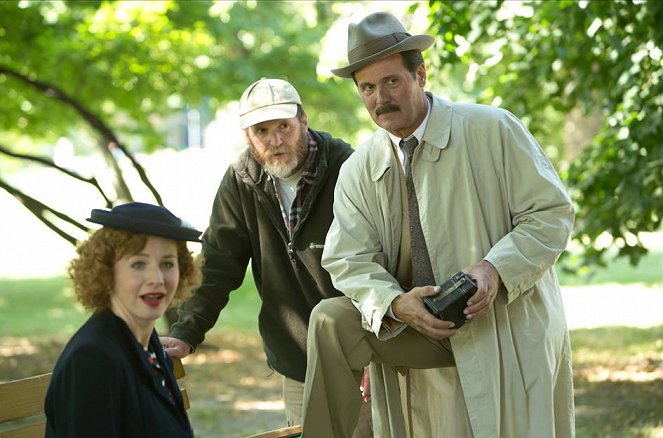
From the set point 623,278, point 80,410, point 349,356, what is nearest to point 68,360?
point 80,410

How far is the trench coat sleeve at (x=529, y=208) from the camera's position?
3572mm

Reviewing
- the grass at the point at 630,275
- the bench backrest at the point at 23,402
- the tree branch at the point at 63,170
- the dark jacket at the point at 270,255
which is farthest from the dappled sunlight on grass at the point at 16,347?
the bench backrest at the point at 23,402

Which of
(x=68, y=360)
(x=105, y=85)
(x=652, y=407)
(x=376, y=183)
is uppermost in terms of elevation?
(x=105, y=85)

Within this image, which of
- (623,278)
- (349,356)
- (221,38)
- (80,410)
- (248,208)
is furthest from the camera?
(623,278)

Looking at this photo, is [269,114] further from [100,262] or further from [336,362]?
[100,262]

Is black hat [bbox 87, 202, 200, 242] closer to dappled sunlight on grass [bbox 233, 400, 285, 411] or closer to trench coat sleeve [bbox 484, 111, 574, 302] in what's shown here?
trench coat sleeve [bbox 484, 111, 574, 302]

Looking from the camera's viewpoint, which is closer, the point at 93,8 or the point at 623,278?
the point at 93,8

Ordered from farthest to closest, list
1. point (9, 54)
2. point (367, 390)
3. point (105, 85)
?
1. point (105, 85)
2. point (9, 54)
3. point (367, 390)

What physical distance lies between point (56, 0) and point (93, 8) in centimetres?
42

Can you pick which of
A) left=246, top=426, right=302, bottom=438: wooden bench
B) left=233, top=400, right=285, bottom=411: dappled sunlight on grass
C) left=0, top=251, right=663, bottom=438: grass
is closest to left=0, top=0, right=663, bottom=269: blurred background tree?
left=0, top=251, right=663, bottom=438: grass

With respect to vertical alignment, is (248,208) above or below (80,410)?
above

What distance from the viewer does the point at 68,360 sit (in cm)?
269

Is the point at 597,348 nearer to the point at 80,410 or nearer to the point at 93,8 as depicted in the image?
the point at 93,8

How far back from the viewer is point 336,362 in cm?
353
